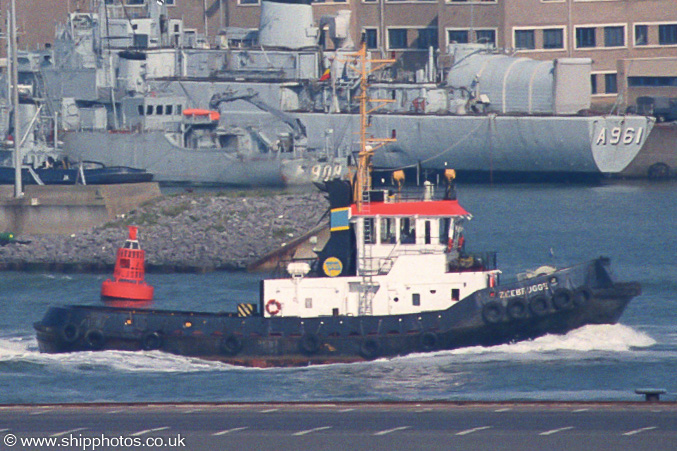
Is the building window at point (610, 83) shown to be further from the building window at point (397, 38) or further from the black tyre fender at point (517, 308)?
the black tyre fender at point (517, 308)

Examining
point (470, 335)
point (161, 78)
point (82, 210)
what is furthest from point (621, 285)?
point (161, 78)

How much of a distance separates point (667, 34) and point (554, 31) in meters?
6.07

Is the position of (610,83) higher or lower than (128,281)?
higher

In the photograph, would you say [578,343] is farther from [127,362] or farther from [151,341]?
[127,362]

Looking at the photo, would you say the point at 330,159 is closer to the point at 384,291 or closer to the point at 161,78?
the point at 161,78

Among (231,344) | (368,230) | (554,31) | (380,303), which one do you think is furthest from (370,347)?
(554,31)

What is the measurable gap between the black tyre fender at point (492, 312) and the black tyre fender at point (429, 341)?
0.92 m

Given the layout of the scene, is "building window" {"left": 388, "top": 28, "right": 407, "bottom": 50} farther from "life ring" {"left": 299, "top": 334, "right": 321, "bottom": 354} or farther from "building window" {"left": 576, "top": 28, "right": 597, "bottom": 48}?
"life ring" {"left": 299, "top": 334, "right": 321, "bottom": 354}

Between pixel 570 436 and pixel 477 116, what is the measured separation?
152 feet

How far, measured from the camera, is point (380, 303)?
22000 millimetres

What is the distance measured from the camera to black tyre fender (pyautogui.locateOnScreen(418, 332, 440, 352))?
21400 millimetres

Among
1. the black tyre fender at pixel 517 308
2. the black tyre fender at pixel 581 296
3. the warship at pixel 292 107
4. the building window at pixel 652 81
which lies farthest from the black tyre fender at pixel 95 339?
the building window at pixel 652 81

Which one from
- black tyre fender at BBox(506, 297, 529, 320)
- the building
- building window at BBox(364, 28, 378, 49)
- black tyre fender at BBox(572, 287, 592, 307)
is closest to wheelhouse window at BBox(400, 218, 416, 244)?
black tyre fender at BBox(506, 297, 529, 320)

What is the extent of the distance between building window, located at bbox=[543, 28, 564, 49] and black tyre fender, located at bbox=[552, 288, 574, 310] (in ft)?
162
